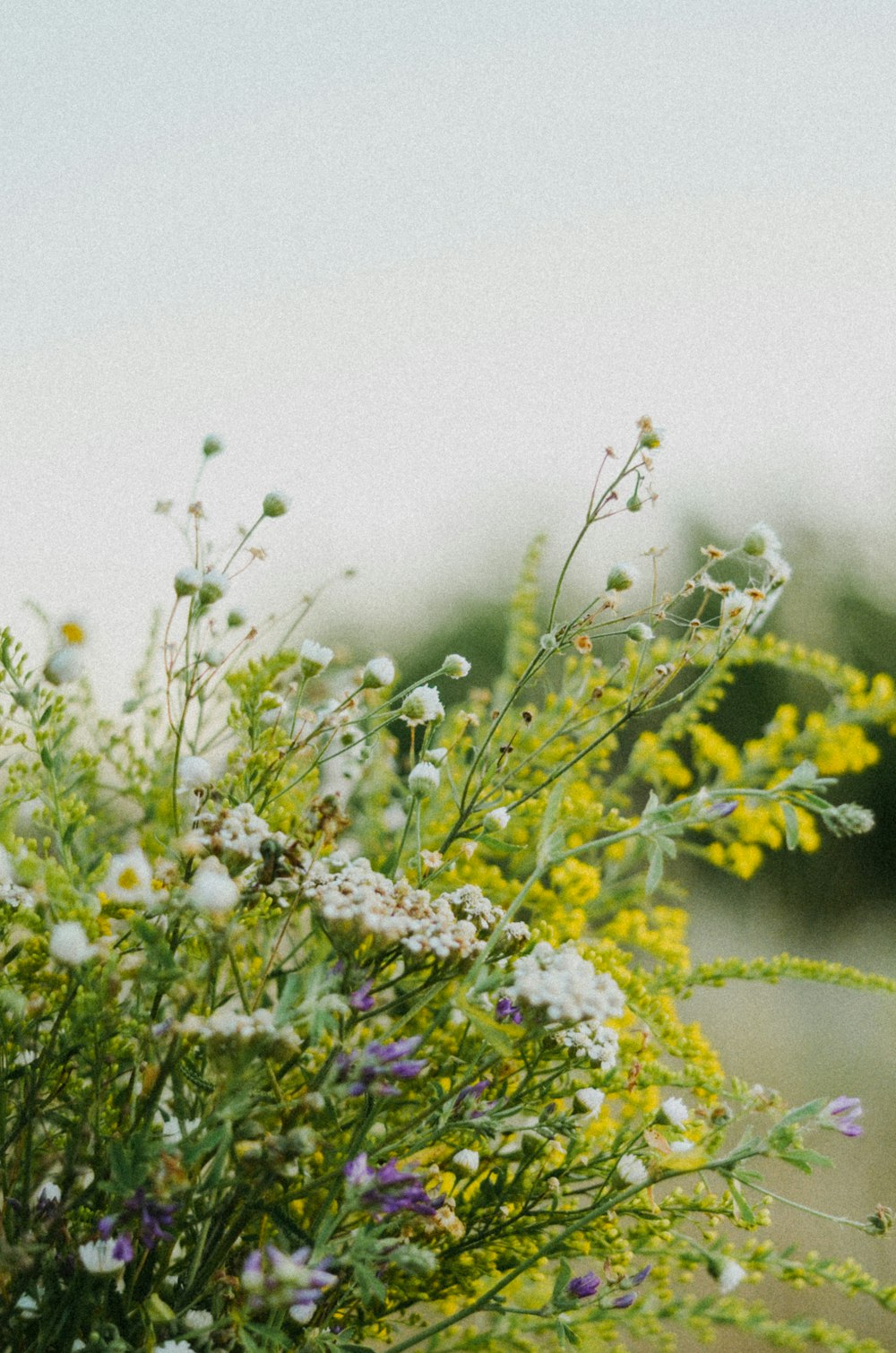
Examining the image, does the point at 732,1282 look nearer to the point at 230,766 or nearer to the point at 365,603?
the point at 230,766

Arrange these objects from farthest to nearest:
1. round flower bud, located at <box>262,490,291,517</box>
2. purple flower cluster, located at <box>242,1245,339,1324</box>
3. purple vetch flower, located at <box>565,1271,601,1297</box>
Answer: round flower bud, located at <box>262,490,291,517</box>, purple vetch flower, located at <box>565,1271,601,1297</box>, purple flower cluster, located at <box>242,1245,339,1324</box>

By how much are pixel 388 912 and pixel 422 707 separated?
0.39 ft

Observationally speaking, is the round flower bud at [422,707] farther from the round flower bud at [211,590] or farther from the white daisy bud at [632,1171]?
the white daisy bud at [632,1171]

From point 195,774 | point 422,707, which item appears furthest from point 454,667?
point 195,774

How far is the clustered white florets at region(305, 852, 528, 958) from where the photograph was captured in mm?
375

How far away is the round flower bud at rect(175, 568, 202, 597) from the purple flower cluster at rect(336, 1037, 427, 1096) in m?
0.21

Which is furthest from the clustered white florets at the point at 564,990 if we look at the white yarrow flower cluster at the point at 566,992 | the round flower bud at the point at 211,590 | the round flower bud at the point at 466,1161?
the round flower bud at the point at 211,590

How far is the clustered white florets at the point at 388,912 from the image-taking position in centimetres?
37

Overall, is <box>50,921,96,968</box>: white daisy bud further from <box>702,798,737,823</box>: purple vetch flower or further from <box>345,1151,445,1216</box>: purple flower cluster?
<box>702,798,737,823</box>: purple vetch flower

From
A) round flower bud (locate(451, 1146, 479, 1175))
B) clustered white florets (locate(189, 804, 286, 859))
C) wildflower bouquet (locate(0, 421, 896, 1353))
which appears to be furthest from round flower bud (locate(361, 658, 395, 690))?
round flower bud (locate(451, 1146, 479, 1175))

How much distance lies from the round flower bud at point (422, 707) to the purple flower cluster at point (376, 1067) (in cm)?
16

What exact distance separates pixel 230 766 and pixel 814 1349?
0.69 m

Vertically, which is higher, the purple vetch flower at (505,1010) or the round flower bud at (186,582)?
the round flower bud at (186,582)

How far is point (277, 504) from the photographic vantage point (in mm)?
527
